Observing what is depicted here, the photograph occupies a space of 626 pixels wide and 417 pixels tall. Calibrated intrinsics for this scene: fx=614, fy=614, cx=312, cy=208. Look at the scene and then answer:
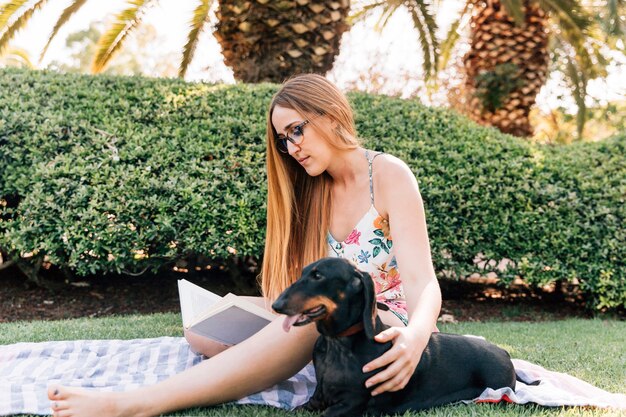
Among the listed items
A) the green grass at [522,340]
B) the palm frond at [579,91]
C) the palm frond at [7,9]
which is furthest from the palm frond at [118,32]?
the palm frond at [579,91]

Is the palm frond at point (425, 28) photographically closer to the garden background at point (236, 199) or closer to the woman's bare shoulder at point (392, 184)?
the garden background at point (236, 199)

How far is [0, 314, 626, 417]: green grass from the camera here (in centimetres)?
280

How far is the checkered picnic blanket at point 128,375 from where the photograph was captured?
2.86 metres

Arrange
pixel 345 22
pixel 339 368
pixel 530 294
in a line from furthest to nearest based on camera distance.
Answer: pixel 345 22
pixel 530 294
pixel 339 368

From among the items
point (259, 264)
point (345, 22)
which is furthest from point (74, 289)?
point (345, 22)

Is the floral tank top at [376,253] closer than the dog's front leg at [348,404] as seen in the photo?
No

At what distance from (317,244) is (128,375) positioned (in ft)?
4.15

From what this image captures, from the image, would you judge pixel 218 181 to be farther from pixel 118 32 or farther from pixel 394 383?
pixel 118 32

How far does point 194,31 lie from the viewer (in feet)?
29.4

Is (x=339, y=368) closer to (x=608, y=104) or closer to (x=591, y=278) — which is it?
(x=591, y=278)

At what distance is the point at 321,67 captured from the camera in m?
7.48

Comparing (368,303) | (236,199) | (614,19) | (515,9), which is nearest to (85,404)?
(368,303)

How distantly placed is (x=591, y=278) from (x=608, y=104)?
1220 centimetres

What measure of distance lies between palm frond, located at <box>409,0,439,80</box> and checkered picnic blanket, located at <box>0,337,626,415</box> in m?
6.87
